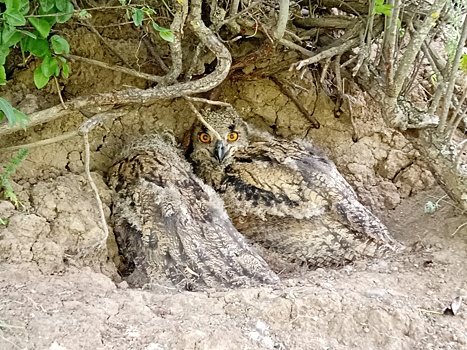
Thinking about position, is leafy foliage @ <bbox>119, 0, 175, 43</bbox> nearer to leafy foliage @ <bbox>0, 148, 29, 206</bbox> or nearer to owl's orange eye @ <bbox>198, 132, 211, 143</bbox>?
leafy foliage @ <bbox>0, 148, 29, 206</bbox>

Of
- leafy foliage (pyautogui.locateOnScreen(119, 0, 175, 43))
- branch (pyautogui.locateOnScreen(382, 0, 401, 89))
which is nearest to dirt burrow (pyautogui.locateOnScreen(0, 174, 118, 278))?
leafy foliage (pyautogui.locateOnScreen(119, 0, 175, 43))

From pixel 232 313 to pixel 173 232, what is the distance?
3.02 ft

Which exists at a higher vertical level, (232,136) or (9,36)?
(9,36)

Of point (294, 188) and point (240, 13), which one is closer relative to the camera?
point (240, 13)

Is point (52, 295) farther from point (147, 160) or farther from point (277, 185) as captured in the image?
point (277, 185)

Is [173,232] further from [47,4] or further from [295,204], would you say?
[47,4]

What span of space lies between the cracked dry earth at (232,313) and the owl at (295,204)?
694 millimetres

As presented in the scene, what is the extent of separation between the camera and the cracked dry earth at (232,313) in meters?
2.48

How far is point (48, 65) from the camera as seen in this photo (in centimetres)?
307

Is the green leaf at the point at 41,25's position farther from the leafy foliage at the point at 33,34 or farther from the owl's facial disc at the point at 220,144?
the owl's facial disc at the point at 220,144

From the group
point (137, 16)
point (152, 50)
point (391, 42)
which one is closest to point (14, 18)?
point (137, 16)

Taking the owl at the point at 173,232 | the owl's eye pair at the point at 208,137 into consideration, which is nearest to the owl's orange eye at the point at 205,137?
the owl's eye pair at the point at 208,137

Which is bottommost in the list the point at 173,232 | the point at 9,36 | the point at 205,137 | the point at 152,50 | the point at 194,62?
the point at 205,137

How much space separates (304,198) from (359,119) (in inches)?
50.0
